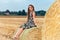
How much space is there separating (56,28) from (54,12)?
1.05ft

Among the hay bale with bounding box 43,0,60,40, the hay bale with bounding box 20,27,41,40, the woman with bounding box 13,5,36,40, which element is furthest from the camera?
the woman with bounding box 13,5,36,40

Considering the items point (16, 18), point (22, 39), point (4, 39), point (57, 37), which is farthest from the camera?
point (16, 18)

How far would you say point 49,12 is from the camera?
5.20 metres

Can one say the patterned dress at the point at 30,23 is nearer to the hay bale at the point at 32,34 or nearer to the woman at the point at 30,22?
the woman at the point at 30,22

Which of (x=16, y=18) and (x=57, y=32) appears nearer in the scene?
(x=57, y=32)

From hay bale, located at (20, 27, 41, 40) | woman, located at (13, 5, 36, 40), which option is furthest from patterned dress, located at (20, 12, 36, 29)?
hay bale, located at (20, 27, 41, 40)

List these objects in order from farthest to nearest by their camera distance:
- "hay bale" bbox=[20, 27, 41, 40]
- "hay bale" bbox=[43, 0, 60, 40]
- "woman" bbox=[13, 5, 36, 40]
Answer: "woman" bbox=[13, 5, 36, 40]
"hay bale" bbox=[20, 27, 41, 40]
"hay bale" bbox=[43, 0, 60, 40]

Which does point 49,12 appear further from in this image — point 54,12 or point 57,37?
point 57,37

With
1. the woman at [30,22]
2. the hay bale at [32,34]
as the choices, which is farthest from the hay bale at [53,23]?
the woman at [30,22]

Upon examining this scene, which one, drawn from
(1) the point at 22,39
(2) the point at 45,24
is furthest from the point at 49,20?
(1) the point at 22,39

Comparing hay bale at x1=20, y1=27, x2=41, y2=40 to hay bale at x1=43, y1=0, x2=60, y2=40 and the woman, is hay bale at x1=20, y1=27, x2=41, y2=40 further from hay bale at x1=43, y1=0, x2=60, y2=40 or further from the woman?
the woman

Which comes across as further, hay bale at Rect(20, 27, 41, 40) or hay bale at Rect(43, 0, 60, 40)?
hay bale at Rect(20, 27, 41, 40)

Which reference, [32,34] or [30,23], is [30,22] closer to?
[30,23]

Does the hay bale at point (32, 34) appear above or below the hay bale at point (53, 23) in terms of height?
below
